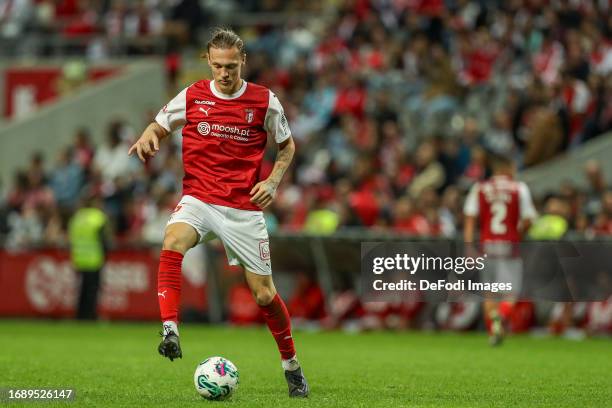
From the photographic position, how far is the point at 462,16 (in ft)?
76.5

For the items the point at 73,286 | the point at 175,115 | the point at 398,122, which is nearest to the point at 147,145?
the point at 175,115

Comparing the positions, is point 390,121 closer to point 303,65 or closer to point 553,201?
point 303,65

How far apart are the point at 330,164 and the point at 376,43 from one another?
287 cm

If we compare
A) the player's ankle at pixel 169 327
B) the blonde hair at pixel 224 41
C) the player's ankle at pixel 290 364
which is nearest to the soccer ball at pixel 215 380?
the player's ankle at pixel 169 327

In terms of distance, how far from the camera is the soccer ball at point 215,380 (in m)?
8.59

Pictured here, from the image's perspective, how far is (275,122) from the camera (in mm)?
9250

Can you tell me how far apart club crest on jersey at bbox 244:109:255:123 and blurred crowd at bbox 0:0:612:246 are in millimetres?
9701

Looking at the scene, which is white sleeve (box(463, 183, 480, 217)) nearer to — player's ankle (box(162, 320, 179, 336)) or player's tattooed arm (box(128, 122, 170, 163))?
player's tattooed arm (box(128, 122, 170, 163))

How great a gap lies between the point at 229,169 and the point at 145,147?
648mm

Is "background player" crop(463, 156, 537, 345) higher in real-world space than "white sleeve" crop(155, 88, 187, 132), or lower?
lower

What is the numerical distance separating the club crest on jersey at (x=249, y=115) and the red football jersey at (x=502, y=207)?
22.5ft

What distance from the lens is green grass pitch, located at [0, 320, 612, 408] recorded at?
8883 mm

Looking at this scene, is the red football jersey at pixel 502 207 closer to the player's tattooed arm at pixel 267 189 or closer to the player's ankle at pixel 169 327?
the player's tattooed arm at pixel 267 189

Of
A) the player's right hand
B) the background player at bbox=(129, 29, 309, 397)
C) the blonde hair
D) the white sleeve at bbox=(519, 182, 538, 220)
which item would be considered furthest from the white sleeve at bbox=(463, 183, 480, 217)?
the player's right hand
